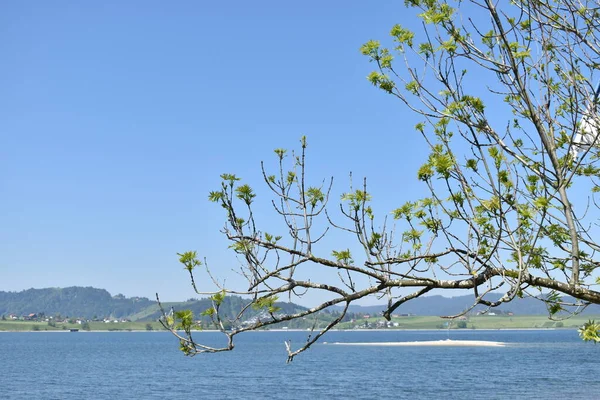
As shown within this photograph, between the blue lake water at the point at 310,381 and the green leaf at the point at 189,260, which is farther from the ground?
the green leaf at the point at 189,260

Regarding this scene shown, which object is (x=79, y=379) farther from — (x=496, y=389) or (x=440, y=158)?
(x=440, y=158)

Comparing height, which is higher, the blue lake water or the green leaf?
the green leaf

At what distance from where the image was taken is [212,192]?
821 cm

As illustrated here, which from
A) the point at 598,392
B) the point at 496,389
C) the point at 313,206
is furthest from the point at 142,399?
the point at 313,206

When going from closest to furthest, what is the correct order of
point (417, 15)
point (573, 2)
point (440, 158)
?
point (440, 158) < point (417, 15) < point (573, 2)

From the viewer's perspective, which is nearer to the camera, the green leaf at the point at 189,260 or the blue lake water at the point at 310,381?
the green leaf at the point at 189,260

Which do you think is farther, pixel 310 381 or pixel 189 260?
pixel 310 381

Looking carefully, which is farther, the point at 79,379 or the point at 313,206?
the point at 79,379

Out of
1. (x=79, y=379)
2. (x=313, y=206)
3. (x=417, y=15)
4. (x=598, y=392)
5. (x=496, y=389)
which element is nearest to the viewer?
(x=313, y=206)

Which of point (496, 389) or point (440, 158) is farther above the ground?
point (440, 158)

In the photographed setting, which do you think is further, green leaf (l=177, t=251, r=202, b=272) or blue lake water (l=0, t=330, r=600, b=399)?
blue lake water (l=0, t=330, r=600, b=399)

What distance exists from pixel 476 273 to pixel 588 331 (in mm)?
1219

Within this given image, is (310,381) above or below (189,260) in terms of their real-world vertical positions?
below

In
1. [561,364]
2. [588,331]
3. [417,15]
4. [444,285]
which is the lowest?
[561,364]
